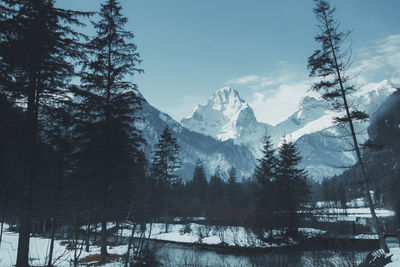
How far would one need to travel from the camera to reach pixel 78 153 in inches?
667

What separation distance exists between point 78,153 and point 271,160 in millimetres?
22195

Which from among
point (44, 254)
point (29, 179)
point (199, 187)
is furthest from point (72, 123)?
point (199, 187)

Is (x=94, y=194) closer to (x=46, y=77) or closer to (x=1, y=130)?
(x=1, y=130)

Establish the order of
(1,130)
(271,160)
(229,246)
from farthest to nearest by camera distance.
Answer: (271,160)
(229,246)
(1,130)

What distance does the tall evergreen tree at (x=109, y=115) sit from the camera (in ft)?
55.1

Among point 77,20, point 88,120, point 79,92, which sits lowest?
point 88,120

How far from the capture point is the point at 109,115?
17656 millimetres

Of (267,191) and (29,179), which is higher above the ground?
(29,179)

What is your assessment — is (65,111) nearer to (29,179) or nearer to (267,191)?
(29,179)

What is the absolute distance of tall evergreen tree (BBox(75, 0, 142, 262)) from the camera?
16.8m

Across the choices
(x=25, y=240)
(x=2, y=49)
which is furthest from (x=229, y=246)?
(x=2, y=49)

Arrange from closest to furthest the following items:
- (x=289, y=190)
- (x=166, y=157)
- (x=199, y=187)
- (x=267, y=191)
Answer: (x=289, y=190)
(x=267, y=191)
(x=166, y=157)
(x=199, y=187)

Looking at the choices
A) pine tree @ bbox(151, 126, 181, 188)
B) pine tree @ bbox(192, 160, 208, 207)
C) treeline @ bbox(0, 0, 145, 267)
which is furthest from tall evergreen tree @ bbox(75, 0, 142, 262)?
pine tree @ bbox(192, 160, 208, 207)

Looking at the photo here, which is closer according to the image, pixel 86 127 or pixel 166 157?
pixel 86 127
